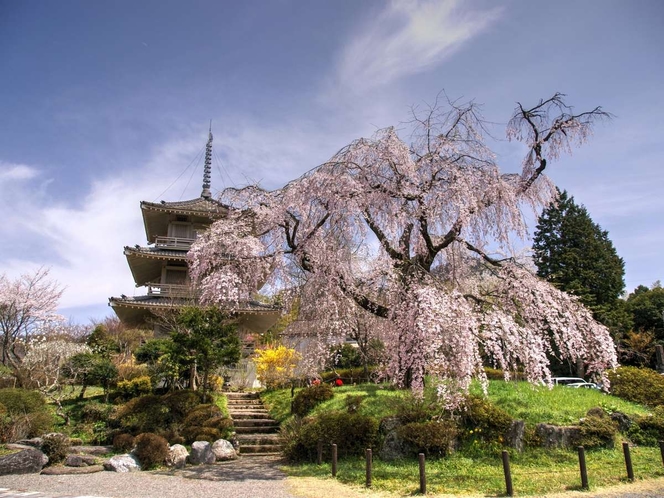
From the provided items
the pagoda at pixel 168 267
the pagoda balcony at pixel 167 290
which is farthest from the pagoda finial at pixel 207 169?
the pagoda balcony at pixel 167 290

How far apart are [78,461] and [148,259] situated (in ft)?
39.3

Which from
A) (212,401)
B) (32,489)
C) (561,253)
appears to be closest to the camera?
(32,489)

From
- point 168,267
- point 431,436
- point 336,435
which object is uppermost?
point 168,267

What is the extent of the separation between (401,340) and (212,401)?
25.8 ft

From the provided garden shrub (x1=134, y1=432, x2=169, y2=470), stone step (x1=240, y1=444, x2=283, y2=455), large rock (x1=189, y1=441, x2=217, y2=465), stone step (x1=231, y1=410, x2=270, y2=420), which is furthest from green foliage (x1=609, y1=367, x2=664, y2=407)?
garden shrub (x1=134, y1=432, x2=169, y2=470)

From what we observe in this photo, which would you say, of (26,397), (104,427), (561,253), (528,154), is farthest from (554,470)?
(561,253)

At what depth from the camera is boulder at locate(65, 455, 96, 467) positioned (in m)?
9.04

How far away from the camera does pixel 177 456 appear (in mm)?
9484

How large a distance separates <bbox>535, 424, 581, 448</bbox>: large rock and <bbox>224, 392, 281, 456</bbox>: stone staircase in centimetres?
624

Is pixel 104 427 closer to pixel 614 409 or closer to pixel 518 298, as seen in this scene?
pixel 518 298

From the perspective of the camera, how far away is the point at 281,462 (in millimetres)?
9734

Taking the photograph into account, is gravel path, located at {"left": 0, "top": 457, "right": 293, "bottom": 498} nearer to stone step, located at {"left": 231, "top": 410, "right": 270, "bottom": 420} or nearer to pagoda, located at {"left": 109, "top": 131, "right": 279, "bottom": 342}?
stone step, located at {"left": 231, "top": 410, "right": 270, "bottom": 420}

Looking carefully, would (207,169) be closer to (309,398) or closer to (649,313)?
(309,398)

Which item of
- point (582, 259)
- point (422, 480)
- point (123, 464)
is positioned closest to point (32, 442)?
point (123, 464)
